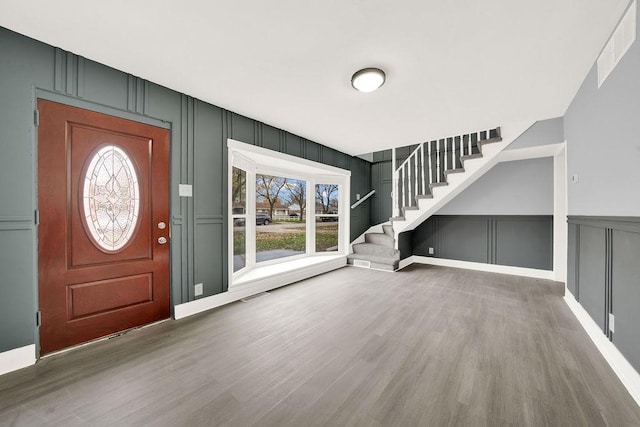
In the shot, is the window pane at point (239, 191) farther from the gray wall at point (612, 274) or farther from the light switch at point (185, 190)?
the gray wall at point (612, 274)

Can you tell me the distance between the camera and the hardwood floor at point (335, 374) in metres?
1.40

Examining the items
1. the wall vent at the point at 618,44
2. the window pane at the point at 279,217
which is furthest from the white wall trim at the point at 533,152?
the window pane at the point at 279,217

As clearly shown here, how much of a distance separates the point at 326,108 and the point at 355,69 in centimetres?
86

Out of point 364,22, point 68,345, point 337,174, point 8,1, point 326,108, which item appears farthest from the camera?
point 337,174

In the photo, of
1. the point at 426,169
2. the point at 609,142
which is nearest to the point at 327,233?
the point at 426,169

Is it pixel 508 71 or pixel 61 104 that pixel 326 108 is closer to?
pixel 508 71

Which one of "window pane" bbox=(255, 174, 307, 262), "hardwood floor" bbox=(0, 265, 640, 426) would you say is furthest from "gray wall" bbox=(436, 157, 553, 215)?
"window pane" bbox=(255, 174, 307, 262)

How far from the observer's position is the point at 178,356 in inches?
78.1

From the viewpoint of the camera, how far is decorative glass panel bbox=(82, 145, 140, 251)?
7.11 feet

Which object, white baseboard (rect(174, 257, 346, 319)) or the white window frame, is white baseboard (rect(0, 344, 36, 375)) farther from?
the white window frame

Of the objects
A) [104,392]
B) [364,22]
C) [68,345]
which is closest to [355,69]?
[364,22]

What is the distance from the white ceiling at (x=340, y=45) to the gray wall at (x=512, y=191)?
5.68 ft

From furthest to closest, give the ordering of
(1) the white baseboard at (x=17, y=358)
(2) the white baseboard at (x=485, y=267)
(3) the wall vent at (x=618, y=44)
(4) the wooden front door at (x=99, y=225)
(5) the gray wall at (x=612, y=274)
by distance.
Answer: (2) the white baseboard at (x=485, y=267) → (4) the wooden front door at (x=99, y=225) → (1) the white baseboard at (x=17, y=358) → (5) the gray wall at (x=612, y=274) → (3) the wall vent at (x=618, y=44)

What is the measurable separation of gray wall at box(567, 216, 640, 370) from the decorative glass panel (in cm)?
408
